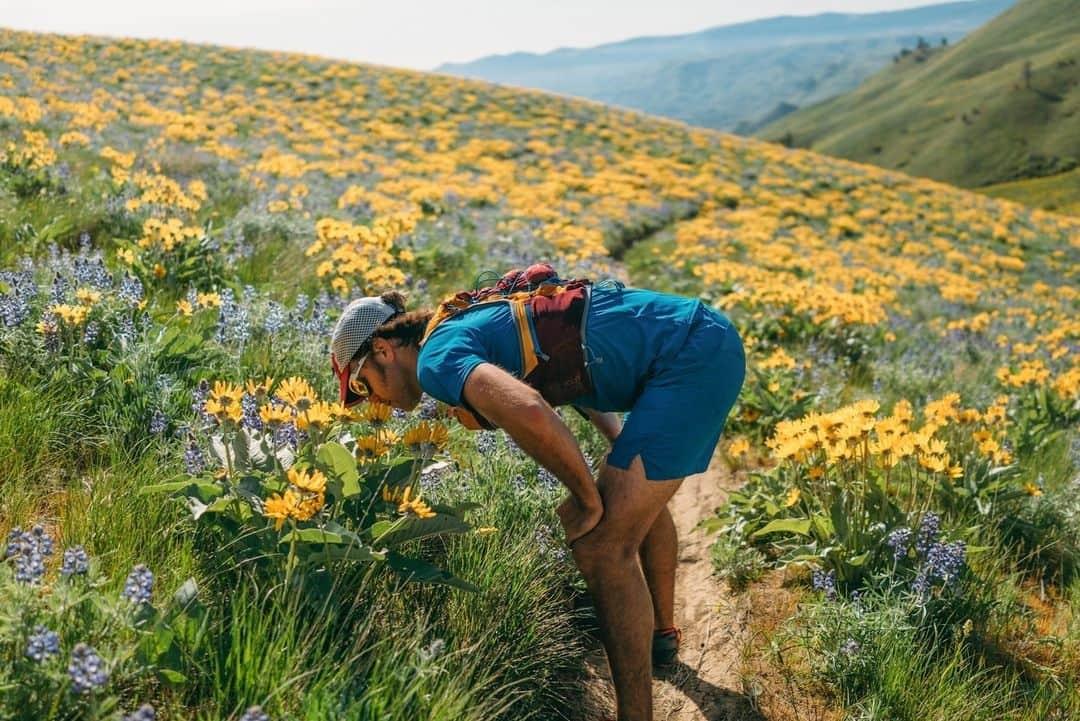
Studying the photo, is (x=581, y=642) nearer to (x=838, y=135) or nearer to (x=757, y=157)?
(x=757, y=157)

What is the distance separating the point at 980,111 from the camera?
99375 millimetres

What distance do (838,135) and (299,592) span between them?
150 meters

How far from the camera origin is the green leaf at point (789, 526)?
356 centimetres

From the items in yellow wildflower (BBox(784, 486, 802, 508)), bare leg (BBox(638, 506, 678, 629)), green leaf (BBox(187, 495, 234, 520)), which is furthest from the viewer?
yellow wildflower (BBox(784, 486, 802, 508))

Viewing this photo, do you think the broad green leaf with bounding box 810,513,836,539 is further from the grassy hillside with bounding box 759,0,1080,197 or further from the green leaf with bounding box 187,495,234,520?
the grassy hillside with bounding box 759,0,1080,197

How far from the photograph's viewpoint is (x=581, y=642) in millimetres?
3232

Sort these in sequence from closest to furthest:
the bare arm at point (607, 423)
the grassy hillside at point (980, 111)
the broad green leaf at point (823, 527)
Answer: the bare arm at point (607, 423) < the broad green leaf at point (823, 527) < the grassy hillside at point (980, 111)

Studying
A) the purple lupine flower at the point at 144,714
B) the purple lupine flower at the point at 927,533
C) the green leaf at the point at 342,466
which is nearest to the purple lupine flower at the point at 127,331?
the green leaf at the point at 342,466

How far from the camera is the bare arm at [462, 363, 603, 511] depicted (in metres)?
2.21

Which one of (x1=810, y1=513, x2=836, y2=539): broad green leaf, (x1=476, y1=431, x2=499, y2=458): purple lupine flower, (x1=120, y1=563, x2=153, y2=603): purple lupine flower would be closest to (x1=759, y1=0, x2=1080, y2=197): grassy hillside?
(x1=810, y1=513, x2=836, y2=539): broad green leaf

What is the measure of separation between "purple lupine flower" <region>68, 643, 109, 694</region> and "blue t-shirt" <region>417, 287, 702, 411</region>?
110cm

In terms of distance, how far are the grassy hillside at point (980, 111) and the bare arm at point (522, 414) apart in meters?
94.0

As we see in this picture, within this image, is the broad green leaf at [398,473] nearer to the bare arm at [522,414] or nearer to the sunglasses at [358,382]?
the sunglasses at [358,382]


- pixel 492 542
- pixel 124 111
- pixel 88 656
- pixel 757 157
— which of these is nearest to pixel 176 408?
pixel 492 542
